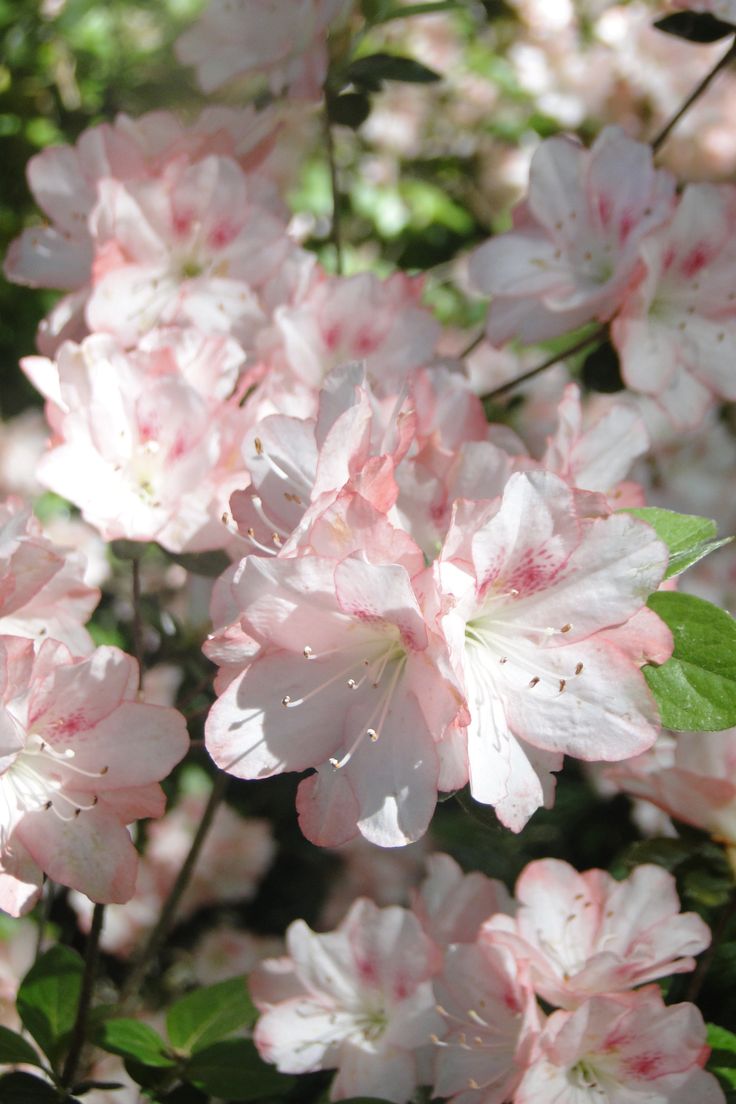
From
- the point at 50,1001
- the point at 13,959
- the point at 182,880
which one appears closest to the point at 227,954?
the point at 13,959

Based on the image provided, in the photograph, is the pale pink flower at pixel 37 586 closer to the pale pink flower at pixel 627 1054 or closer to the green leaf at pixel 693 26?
the pale pink flower at pixel 627 1054

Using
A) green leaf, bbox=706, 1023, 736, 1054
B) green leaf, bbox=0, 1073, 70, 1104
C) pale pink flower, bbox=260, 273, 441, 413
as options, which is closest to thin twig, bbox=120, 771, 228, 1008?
green leaf, bbox=0, 1073, 70, 1104

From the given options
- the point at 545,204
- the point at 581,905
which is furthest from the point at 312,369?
the point at 581,905

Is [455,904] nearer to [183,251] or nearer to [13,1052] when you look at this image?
[13,1052]

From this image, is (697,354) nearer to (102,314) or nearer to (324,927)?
(102,314)

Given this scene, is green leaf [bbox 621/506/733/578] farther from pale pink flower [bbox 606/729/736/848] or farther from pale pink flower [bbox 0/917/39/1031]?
pale pink flower [bbox 0/917/39/1031]

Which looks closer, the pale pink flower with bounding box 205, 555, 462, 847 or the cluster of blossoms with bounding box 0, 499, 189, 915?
the pale pink flower with bounding box 205, 555, 462, 847

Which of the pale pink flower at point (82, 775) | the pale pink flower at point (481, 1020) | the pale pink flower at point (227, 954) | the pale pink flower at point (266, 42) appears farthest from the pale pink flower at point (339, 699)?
the pale pink flower at point (227, 954)
